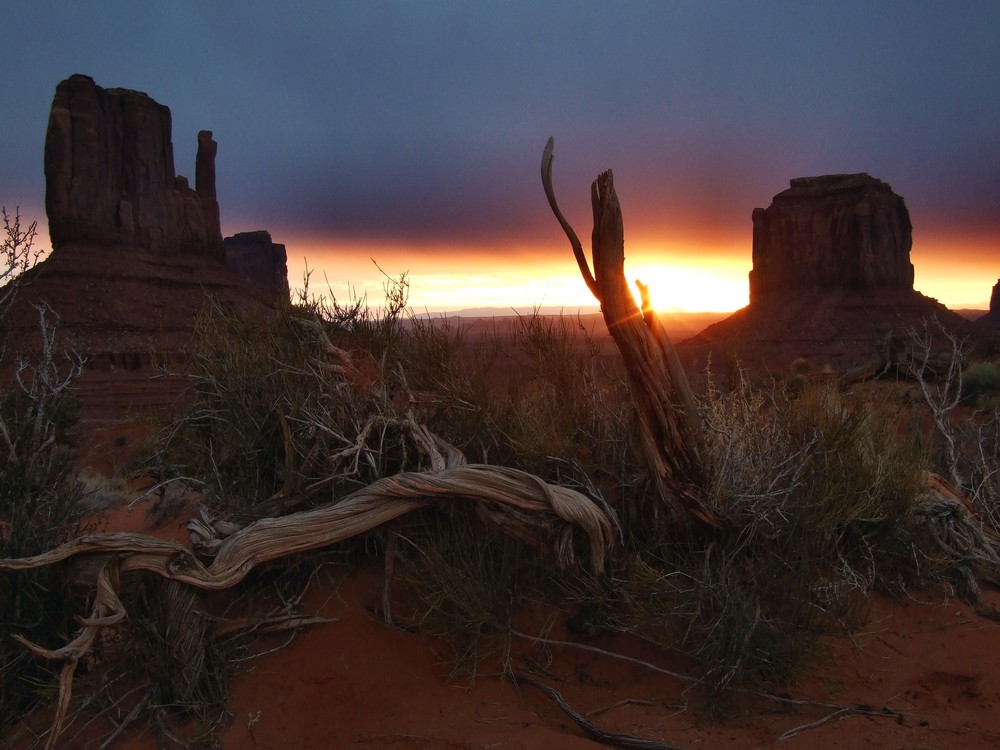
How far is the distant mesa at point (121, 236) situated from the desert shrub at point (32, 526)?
1477 inches

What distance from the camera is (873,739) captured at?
3.54 metres

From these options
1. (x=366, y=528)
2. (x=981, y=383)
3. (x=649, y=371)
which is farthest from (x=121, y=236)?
(x=649, y=371)

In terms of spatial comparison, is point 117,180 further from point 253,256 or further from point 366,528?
point 366,528

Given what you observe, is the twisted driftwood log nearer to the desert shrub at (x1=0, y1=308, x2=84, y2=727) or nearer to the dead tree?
the desert shrub at (x1=0, y1=308, x2=84, y2=727)

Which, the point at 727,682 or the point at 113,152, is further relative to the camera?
the point at 113,152

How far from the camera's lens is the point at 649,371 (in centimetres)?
428

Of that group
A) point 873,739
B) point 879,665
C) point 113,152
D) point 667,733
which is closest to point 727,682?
point 667,733

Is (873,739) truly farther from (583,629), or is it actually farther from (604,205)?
(604,205)

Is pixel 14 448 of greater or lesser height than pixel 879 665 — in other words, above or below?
above

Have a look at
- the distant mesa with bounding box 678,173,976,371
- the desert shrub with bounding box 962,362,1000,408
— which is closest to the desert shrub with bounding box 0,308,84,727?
the desert shrub with bounding box 962,362,1000,408

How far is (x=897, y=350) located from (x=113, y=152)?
63.9m

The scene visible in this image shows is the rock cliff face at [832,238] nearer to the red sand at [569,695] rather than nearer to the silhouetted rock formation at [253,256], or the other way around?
the silhouetted rock formation at [253,256]

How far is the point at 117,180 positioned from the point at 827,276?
6567cm

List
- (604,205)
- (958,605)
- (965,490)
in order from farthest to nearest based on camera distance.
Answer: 1. (965,490)
2. (958,605)
3. (604,205)
